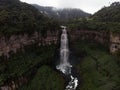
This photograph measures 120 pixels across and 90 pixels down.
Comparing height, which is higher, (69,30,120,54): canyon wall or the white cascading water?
(69,30,120,54): canyon wall

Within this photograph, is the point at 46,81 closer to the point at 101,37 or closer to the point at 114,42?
the point at 114,42

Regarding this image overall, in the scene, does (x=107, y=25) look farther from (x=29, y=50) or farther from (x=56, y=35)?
(x=29, y=50)

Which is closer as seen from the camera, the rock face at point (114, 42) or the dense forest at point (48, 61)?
the dense forest at point (48, 61)

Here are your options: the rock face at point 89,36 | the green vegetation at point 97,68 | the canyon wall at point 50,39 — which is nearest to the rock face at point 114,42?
the canyon wall at point 50,39

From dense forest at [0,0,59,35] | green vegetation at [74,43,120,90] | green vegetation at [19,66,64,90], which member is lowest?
green vegetation at [19,66,64,90]

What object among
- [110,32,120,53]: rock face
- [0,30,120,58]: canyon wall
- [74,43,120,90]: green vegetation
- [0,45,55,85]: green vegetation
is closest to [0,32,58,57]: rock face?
[0,30,120,58]: canyon wall

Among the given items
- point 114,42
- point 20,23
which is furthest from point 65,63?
point 20,23

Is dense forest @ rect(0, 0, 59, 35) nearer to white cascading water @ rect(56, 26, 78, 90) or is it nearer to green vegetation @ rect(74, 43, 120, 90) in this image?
white cascading water @ rect(56, 26, 78, 90)

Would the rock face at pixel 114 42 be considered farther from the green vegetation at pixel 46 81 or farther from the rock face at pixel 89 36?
the green vegetation at pixel 46 81
